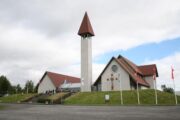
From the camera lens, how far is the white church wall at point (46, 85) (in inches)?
2876

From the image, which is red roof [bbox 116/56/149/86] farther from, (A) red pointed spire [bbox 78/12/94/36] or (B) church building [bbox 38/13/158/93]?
(A) red pointed spire [bbox 78/12/94/36]

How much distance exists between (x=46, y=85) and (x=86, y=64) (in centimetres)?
1814

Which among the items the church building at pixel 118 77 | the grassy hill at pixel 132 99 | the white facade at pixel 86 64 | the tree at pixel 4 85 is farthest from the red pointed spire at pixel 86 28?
the tree at pixel 4 85

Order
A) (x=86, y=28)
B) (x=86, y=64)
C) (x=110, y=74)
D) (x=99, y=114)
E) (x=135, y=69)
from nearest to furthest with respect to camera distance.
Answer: (x=99, y=114), (x=110, y=74), (x=135, y=69), (x=86, y=64), (x=86, y=28)

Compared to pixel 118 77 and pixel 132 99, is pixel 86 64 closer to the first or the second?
pixel 118 77

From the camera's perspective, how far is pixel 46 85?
7388 cm

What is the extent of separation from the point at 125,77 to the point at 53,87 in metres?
24.9

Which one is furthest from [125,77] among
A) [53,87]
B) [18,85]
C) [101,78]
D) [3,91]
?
[18,85]

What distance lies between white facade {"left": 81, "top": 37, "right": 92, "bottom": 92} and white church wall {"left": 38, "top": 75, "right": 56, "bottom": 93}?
1444 cm

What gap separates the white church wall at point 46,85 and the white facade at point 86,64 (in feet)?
47.4

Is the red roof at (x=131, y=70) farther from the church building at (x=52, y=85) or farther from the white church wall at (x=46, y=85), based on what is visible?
the white church wall at (x=46, y=85)

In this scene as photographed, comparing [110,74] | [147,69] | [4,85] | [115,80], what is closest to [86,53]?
[110,74]

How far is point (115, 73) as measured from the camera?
58469mm

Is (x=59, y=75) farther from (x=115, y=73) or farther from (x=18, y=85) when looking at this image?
(x=18, y=85)
